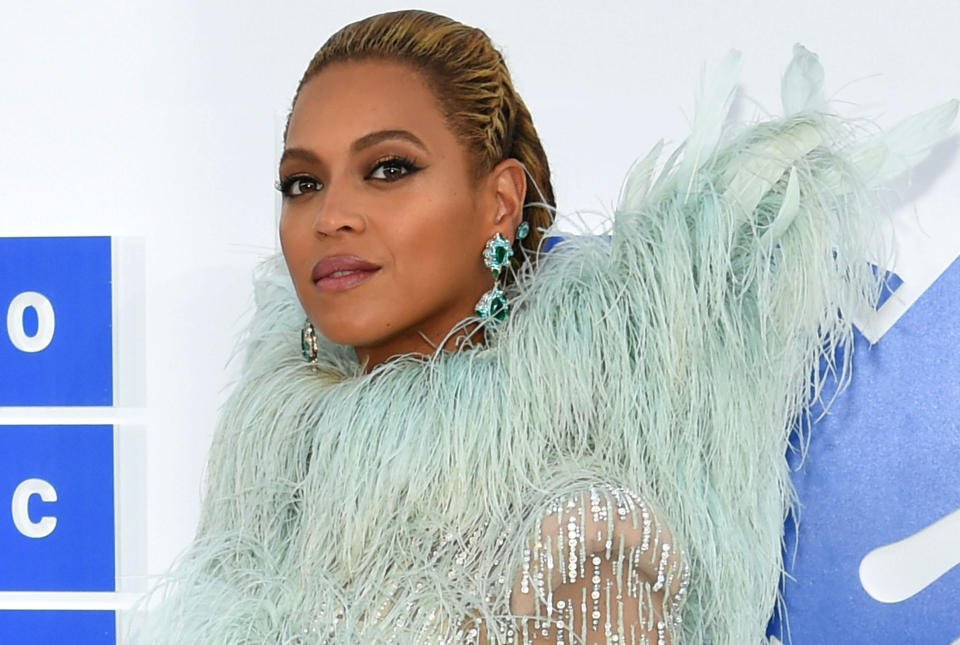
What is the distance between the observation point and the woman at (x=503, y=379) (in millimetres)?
1001

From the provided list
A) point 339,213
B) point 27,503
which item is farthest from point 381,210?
point 27,503

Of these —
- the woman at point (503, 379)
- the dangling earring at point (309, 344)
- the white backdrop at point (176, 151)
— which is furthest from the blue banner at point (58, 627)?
the dangling earring at point (309, 344)

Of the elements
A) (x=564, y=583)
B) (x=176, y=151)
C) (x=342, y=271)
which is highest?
(x=176, y=151)

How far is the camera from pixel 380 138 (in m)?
1.06

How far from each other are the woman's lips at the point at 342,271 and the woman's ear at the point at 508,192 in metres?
0.15

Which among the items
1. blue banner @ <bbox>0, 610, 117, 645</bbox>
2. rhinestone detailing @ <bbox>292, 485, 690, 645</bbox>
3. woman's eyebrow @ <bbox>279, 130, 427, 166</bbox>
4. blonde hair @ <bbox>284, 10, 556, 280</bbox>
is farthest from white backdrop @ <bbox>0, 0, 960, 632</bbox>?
rhinestone detailing @ <bbox>292, 485, 690, 645</bbox>

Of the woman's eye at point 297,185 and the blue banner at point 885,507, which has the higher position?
the woman's eye at point 297,185

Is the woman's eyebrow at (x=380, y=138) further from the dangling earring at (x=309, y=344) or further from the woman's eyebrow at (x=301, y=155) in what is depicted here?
the dangling earring at (x=309, y=344)

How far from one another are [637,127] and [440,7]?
0.94ft

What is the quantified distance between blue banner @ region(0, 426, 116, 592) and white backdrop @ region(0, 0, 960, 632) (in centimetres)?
2

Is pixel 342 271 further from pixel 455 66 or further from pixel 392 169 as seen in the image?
pixel 455 66

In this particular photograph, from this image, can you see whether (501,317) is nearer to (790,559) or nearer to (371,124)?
(371,124)

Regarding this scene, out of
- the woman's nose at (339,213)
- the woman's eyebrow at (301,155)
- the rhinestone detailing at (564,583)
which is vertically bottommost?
the rhinestone detailing at (564,583)

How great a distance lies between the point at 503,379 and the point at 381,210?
7.6 inches
